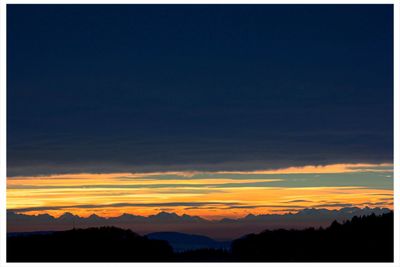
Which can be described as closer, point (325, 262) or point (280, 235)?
point (325, 262)

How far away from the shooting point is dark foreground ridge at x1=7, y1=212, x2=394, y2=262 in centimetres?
6297

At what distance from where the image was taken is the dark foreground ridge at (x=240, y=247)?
62969 mm

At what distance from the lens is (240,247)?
69.3 metres

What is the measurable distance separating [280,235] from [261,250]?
494 cm

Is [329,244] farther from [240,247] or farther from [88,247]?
[88,247]

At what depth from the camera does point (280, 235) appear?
74.1 metres

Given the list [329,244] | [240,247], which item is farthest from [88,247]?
[329,244]
